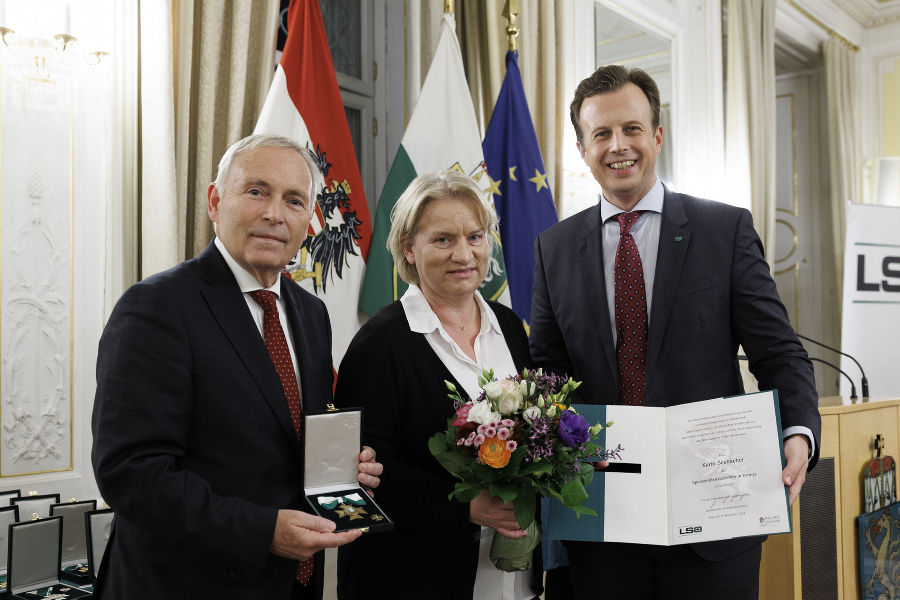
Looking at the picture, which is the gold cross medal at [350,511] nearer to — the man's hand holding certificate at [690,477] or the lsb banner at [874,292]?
the man's hand holding certificate at [690,477]

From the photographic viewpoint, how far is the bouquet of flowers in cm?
156

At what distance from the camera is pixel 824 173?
27.8 feet

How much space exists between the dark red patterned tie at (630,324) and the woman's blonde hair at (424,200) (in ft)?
1.26

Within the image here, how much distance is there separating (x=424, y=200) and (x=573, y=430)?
776mm

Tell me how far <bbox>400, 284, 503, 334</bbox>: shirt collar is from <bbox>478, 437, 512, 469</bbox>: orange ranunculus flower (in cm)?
47

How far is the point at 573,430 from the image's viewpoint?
1.58 metres

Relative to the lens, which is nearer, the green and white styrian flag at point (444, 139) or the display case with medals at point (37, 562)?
the display case with medals at point (37, 562)

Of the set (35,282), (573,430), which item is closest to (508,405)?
(573,430)

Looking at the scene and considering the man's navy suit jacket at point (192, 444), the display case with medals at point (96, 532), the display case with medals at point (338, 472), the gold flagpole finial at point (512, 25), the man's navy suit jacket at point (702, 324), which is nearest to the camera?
the man's navy suit jacket at point (192, 444)

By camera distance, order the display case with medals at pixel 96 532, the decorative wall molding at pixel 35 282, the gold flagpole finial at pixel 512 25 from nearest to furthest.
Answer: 1. the display case with medals at pixel 96 532
2. the decorative wall molding at pixel 35 282
3. the gold flagpole finial at pixel 512 25

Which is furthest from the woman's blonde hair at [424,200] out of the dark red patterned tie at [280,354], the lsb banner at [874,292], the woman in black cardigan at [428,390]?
the lsb banner at [874,292]

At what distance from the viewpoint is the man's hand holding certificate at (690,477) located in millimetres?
1671

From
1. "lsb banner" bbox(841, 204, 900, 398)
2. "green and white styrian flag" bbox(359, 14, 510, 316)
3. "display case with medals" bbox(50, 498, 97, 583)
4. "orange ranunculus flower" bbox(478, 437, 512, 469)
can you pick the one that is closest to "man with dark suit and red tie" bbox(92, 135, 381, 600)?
"orange ranunculus flower" bbox(478, 437, 512, 469)

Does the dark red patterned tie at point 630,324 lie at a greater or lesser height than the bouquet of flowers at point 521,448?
greater
